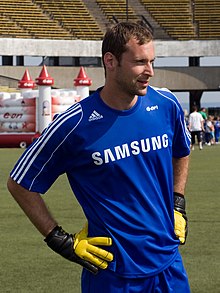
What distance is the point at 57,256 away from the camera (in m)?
9.10

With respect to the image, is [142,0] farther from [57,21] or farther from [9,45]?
[9,45]

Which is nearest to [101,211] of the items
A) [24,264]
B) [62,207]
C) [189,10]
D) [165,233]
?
[165,233]

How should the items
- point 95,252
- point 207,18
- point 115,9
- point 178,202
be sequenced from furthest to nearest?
1. point 207,18
2. point 115,9
3. point 178,202
4. point 95,252

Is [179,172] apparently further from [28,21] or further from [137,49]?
[28,21]

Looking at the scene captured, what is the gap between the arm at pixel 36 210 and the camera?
4.12 metres

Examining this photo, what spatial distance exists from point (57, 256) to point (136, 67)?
541 centimetres

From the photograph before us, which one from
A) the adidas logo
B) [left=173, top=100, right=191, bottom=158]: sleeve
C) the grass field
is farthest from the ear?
the grass field

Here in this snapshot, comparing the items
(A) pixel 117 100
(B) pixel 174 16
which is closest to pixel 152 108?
(A) pixel 117 100

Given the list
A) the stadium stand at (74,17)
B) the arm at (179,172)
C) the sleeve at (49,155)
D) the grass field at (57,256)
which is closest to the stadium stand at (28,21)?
the stadium stand at (74,17)

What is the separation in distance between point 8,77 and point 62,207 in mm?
39982

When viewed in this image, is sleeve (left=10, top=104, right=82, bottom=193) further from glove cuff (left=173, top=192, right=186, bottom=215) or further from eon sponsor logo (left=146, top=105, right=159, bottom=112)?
glove cuff (left=173, top=192, right=186, bottom=215)

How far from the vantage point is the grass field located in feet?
25.2

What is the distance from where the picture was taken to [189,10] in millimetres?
59156

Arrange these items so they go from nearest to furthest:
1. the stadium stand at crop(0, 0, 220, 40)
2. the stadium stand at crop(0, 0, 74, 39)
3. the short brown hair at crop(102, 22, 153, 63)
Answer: the short brown hair at crop(102, 22, 153, 63)
the stadium stand at crop(0, 0, 74, 39)
the stadium stand at crop(0, 0, 220, 40)
